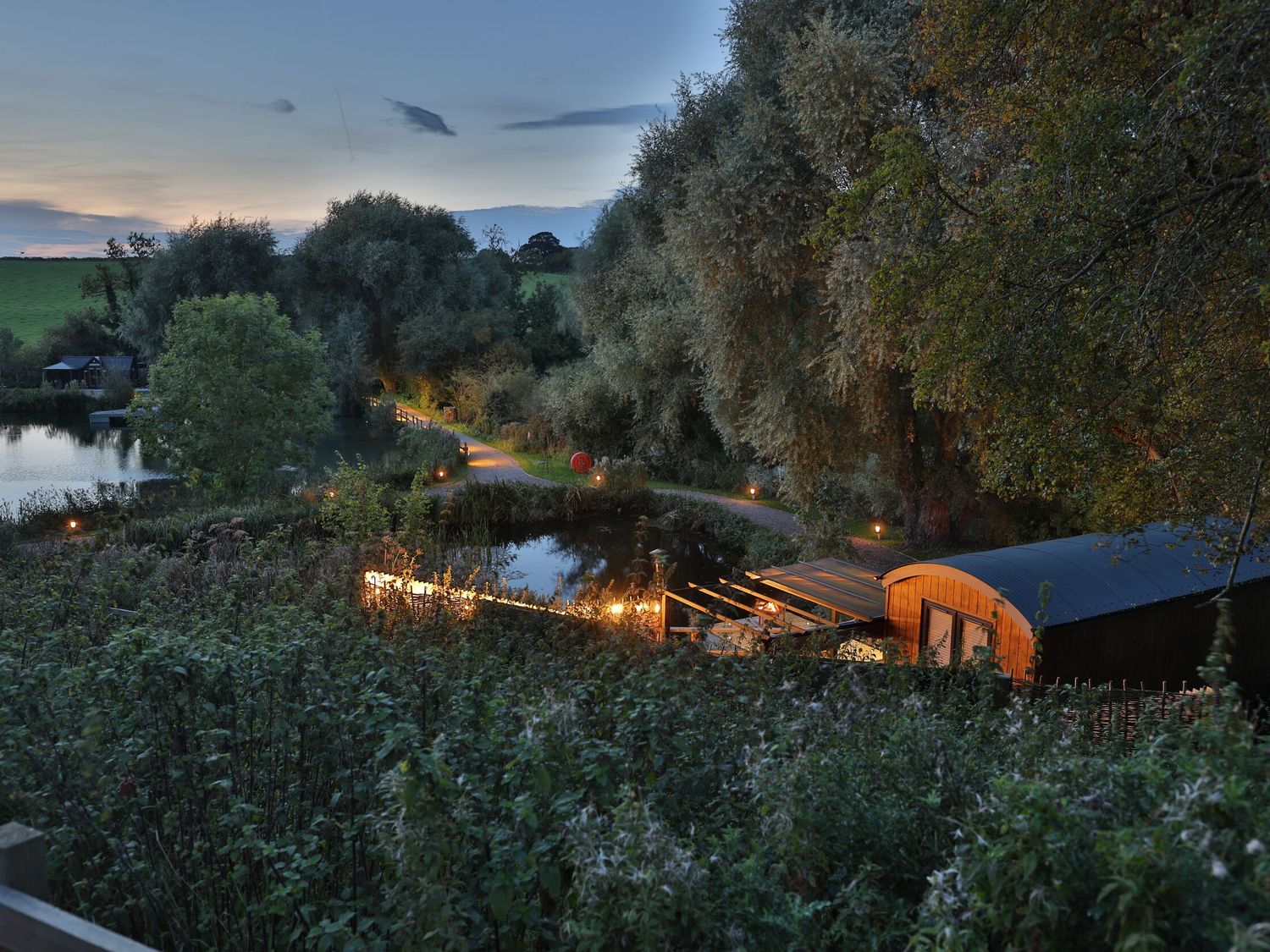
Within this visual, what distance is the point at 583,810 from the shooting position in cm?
227

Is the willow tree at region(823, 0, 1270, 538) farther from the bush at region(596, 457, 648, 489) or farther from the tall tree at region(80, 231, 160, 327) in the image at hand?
the tall tree at region(80, 231, 160, 327)

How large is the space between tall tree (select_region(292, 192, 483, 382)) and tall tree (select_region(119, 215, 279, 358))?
7.08 ft

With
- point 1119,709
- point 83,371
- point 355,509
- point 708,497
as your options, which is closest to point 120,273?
point 83,371

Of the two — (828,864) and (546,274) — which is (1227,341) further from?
(546,274)

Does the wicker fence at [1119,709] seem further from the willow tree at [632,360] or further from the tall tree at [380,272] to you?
the tall tree at [380,272]

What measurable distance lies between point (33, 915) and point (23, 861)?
0.47 feet

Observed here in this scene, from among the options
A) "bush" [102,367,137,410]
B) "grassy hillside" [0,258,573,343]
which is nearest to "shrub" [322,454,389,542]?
"bush" [102,367,137,410]

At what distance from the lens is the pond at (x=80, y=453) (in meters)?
26.0

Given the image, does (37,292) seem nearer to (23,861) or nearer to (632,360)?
(632,360)

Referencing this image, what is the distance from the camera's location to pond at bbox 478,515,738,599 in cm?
1730

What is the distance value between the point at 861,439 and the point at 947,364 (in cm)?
907

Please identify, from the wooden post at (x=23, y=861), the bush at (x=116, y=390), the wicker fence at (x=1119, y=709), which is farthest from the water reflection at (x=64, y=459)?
the wooden post at (x=23, y=861)

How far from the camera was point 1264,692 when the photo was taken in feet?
32.0

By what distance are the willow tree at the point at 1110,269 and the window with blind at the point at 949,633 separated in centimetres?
216
